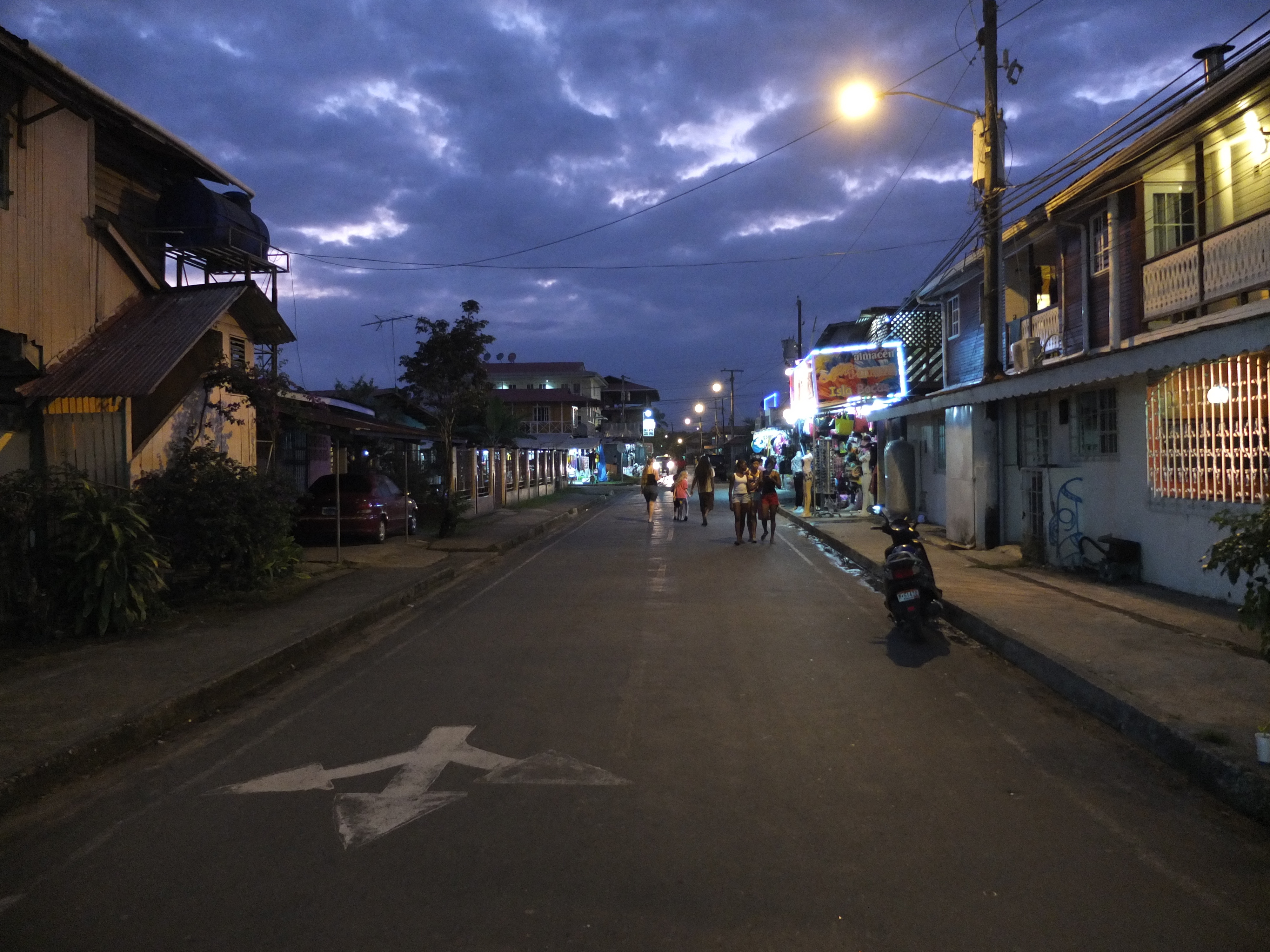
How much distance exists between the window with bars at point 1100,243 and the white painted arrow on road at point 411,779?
1287 centimetres

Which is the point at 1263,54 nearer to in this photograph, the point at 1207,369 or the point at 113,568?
the point at 1207,369

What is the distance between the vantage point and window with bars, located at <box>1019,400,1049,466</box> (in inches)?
632

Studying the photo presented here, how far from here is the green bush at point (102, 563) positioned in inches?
365

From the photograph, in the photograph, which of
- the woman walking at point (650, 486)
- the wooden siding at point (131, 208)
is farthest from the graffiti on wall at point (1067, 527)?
the wooden siding at point (131, 208)

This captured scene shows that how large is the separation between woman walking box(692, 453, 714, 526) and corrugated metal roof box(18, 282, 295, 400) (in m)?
12.7

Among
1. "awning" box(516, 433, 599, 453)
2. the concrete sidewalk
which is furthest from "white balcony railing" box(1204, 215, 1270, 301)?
"awning" box(516, 433, 599, 453)

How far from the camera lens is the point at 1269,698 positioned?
662 cm

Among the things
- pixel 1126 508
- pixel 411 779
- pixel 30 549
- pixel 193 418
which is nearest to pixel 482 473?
pixel 193 418

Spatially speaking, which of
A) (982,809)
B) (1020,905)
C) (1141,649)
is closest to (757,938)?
(1020,905)

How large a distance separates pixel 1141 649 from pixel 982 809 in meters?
4.20

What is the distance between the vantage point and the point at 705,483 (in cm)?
2555

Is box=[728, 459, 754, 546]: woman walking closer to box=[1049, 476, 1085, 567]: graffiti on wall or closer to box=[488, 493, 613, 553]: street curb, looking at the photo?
box=[488, 493, 613, 553]: street curb

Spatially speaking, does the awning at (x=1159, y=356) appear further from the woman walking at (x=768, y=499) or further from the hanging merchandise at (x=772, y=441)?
the hanging merchandise at (x=772, y=441)

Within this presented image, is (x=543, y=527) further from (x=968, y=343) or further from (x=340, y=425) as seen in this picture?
(x=968, y=343)
